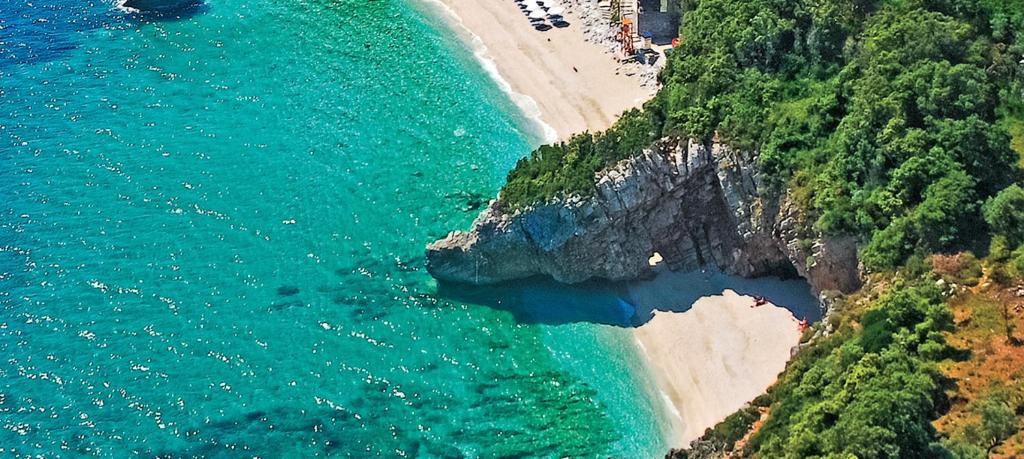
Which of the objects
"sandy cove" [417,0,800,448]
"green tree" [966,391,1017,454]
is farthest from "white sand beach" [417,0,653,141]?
"green tree" [966,391,1017,454]

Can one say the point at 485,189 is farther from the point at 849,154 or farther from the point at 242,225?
the point at 849,154

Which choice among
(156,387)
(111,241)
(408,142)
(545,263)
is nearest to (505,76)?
(408,142)

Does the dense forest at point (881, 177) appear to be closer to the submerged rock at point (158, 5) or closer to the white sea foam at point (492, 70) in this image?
the white sea foam at point (492, 70)

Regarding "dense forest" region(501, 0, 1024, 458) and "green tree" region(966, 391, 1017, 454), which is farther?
"dense forest" region(501, 0, 1024, 458)

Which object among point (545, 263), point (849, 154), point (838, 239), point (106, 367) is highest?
point (849, 154)

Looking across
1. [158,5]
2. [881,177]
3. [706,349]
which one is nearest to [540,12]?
[158,5]

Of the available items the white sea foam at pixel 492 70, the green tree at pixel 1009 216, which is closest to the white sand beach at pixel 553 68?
the white sea foam at pixel 492 70

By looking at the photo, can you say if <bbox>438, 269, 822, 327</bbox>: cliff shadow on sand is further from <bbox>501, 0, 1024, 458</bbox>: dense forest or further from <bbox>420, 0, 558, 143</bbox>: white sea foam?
<bbox>420, 0, 558, 143</bbox>: white sea foam
